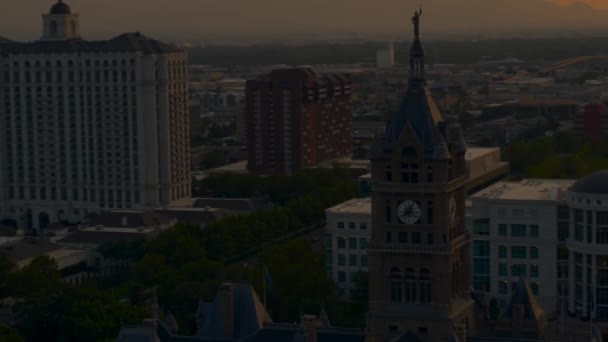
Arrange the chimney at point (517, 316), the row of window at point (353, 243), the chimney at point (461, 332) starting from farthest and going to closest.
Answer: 1. the row of window at point (353, 243)
2. the chimney at point (517, 316)
3. the chimney at point (461, 332)

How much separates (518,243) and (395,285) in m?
29.1

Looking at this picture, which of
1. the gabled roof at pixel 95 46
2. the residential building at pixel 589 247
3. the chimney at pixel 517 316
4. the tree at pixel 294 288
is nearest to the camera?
the chimney at pixel 517 316

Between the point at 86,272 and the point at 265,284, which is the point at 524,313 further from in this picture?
the point at 86,272

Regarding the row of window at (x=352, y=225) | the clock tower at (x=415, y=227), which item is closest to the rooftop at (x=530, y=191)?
the row of window at (x=352, y=225)

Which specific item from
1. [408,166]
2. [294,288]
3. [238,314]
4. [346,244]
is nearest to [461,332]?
[408,166]

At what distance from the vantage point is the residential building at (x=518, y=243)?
76.4m

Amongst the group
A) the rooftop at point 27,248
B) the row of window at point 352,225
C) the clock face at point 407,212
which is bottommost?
the rooftop at point 27,248

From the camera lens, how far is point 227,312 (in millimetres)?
51844

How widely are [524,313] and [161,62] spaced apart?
69687 mm

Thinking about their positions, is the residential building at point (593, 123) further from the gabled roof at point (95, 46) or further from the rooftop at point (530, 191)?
the rooftop at point (530, 191)

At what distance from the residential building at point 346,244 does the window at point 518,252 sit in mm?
7813

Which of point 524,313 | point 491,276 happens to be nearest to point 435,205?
point 524,313

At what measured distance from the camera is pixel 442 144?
160 feet

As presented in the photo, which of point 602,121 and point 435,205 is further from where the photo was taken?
point 602,121
